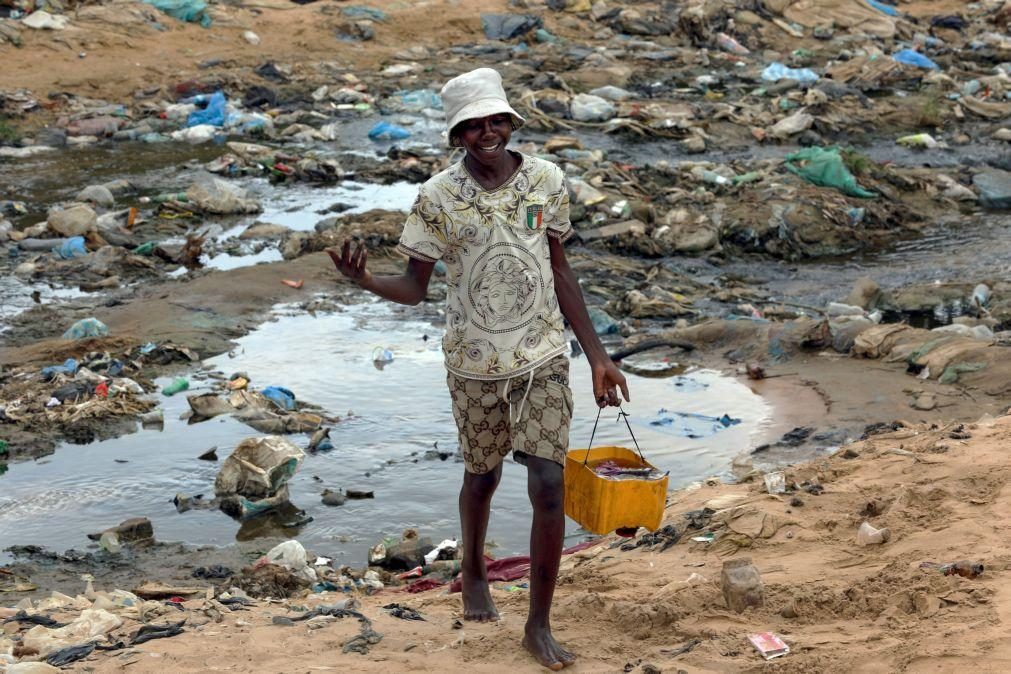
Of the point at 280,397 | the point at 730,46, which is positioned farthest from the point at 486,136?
the point at 730,46

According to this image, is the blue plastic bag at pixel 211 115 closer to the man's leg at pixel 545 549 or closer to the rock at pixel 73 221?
the rock at pixel 73 221

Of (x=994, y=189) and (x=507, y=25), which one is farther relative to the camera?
(x=507, y=25)

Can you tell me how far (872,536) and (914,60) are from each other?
1498 cm

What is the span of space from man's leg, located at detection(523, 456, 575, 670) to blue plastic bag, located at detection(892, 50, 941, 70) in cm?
1561

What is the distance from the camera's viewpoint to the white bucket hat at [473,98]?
3131 millimetres

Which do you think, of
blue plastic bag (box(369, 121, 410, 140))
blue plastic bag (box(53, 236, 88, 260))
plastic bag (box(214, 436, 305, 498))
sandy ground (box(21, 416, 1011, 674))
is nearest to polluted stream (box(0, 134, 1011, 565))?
plastic bag (box(214, 436, 305, 498))

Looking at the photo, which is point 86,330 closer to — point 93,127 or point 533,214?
point 533,214

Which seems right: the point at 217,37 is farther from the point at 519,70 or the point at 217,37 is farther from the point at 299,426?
the point at 299,426

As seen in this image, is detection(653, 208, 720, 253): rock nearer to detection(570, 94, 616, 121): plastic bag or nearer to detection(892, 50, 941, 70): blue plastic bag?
detection(570, 94, 616, 121): plastic bag

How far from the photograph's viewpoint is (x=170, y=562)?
16.7 ft

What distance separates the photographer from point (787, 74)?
16797 millimetres

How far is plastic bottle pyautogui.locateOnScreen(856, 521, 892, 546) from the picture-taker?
3941mm

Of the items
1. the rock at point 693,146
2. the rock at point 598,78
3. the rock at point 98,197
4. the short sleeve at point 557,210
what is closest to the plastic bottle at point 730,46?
the rock at point 598,78

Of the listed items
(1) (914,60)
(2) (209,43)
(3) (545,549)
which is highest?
(2) (209,43)
